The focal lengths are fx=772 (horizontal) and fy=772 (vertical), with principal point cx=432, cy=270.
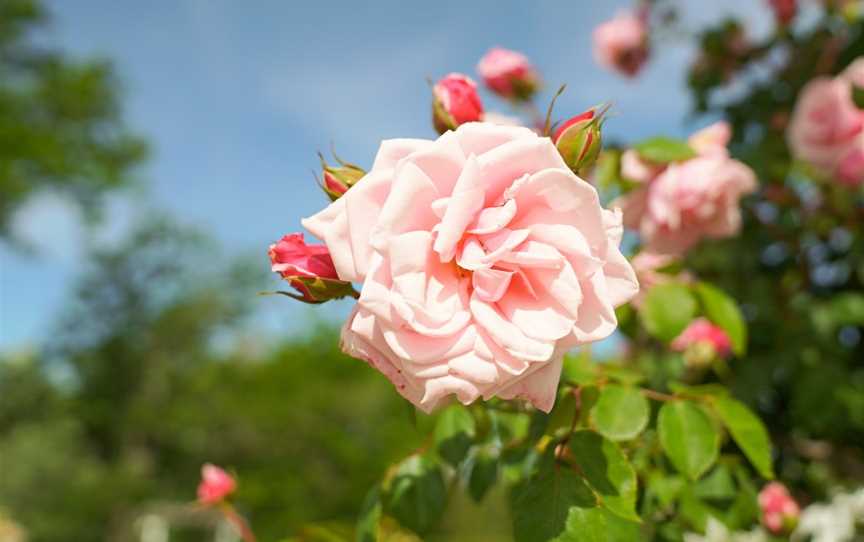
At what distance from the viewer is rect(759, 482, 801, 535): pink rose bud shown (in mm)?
1157

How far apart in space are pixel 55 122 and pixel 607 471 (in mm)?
11377

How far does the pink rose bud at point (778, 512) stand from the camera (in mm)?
1157

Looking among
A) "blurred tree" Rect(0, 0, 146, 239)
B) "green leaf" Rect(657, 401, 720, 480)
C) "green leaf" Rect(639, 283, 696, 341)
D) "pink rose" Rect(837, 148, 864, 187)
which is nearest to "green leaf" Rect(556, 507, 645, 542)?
"green leaf" Rect(657, 401, 720, 480)

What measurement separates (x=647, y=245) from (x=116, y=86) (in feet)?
36.8

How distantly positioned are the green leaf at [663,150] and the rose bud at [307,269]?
0.52 meters

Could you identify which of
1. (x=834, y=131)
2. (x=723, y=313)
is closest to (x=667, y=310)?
(x=723, y=313)

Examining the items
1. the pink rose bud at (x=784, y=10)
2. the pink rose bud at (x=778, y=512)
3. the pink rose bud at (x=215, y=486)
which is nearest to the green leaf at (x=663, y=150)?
the pink rose bud at (x=778, y=512)

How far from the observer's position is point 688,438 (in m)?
0.67

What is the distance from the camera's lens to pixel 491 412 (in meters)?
0.80

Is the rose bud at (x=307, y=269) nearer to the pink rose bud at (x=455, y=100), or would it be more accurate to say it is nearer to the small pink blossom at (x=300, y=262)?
the small pink blossom at (x=300, y=262)

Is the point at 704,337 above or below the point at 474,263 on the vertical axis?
below

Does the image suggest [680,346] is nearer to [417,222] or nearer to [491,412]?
[491,412]

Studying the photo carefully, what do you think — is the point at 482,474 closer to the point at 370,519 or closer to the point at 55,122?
the point at 370,519

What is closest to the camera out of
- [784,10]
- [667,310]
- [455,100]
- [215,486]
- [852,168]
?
[455,100]
